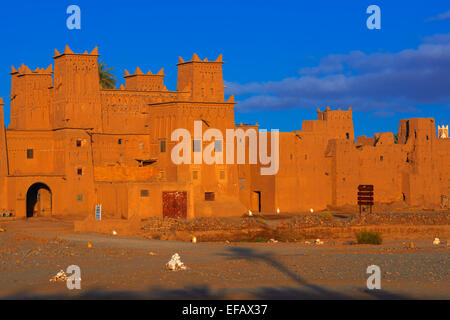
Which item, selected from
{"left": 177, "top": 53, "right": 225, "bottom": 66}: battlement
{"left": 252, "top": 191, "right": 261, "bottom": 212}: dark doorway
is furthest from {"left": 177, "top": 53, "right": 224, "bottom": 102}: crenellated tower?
{"left": 252, "top": 191, "right": 261, "bottom": 212}: dark doorway

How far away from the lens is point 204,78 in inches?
2126

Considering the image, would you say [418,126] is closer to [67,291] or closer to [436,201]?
[436,201]

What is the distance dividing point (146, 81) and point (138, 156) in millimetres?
6487

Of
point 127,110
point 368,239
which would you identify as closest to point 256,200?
point 127,110

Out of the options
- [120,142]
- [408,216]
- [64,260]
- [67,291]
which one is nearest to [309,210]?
[408,216]

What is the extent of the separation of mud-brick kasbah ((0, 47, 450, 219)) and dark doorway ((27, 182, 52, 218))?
68mm

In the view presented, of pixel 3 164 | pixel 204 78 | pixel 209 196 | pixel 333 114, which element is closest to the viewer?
pixel 3 164

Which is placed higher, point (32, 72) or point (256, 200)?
point (32, 72)

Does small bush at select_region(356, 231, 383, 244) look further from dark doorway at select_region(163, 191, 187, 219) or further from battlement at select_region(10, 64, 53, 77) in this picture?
battlement at select_region(10, 64, 53, 77)

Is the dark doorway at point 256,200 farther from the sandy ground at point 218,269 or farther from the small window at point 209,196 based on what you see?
the sandy ground at point 218,269

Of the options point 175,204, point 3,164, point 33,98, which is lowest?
point 175,204

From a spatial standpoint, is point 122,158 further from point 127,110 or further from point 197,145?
point 197,145

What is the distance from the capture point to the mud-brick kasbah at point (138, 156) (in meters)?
48.4

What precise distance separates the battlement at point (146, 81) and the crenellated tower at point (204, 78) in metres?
2.00
